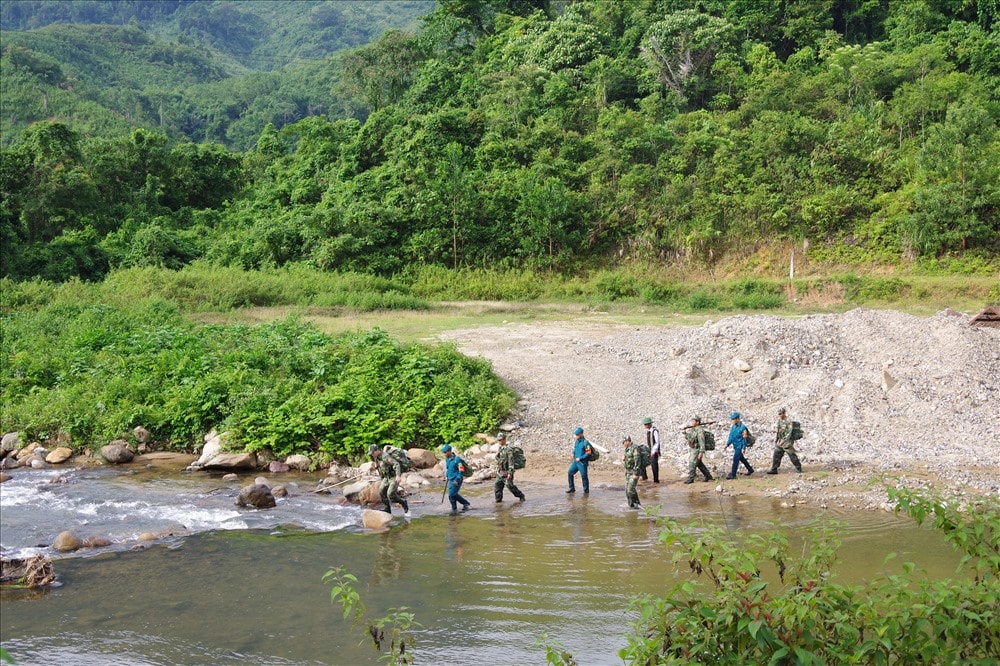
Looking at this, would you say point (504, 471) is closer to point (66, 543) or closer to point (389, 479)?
point (389, 479)

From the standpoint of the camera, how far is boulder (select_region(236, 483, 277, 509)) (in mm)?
15375

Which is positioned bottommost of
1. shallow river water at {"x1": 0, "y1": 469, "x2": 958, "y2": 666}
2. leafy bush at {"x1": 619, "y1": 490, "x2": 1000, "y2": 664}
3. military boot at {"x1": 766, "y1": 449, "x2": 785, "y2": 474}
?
shallow river water at {"x1": 0, "y1": 469, "x2": 958, "y2": 666}

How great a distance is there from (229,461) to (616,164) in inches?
1098

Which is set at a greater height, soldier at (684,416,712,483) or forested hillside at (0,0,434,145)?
forested hillside at (0,0,434,145)

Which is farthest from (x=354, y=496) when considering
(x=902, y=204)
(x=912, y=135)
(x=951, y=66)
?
(x=951, y=66)

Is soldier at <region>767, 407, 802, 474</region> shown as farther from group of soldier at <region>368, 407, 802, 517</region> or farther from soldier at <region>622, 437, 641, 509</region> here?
soldier at <region>622, 437, 641, 509</region>

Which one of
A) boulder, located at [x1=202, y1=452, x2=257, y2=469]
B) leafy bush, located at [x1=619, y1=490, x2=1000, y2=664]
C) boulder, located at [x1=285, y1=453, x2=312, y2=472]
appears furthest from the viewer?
boulder, located at [x1=285, y1=453, x2=312, y2=472]

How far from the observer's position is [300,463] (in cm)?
1809

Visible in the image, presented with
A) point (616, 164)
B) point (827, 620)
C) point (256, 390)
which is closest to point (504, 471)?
point (256, 390)

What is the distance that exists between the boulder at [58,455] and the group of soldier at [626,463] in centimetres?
808

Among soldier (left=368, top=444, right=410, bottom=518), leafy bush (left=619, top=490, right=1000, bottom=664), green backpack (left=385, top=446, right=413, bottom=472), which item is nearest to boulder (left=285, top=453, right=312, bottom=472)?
green backpack (left=385, top=446, right=413, bottom=472)

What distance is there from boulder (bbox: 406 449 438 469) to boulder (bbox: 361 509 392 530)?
3.24 metres

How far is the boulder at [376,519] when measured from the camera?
14.0m

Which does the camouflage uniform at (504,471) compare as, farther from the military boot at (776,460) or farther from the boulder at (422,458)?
the military boot at (776,460)
